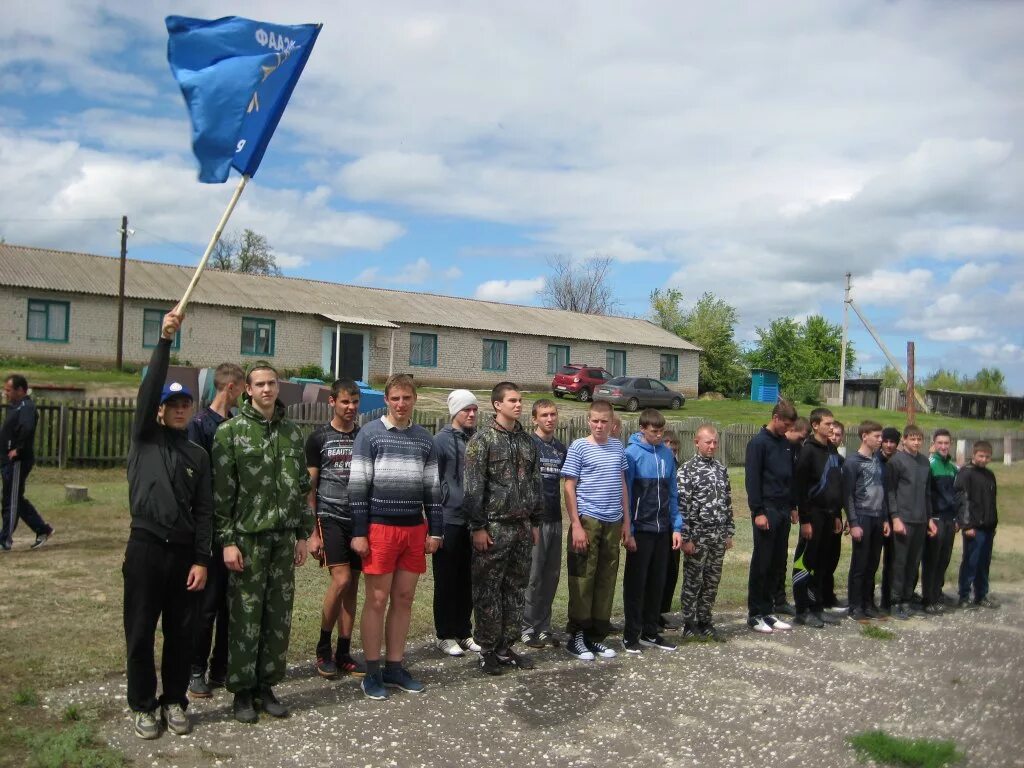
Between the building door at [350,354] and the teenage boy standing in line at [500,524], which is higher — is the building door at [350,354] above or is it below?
above

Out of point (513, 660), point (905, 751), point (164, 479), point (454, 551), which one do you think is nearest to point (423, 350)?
point (454, 551)

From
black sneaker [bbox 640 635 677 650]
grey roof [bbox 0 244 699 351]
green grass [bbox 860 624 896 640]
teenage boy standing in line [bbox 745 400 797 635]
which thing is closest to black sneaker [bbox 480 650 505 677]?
black sneaker [bbox 640 635 677 650]

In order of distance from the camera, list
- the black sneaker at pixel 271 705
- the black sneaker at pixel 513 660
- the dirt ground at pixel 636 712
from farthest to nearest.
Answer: the black sneaker at pixel 513 660, the black sneaker at pixel 271 705, the dirt ground at pixel 636 712

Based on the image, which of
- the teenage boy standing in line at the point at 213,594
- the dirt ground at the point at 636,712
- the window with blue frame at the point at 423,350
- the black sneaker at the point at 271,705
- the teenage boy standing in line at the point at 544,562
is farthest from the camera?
the window with blue frame at the point at 423,350

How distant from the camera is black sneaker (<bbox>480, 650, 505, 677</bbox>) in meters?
6.09

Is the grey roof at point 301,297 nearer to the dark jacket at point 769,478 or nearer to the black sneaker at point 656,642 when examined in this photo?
the dark jacket at point 769,478

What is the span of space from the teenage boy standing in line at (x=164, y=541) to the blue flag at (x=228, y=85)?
134 centimetres

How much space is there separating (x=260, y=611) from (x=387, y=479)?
3.41ft

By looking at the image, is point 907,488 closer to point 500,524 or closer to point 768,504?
point 768,504

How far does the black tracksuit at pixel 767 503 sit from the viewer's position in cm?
768

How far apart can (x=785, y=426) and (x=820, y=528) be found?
1054mm

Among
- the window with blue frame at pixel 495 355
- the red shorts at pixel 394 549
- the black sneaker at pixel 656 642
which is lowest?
the black sneaker at pixel 656 642

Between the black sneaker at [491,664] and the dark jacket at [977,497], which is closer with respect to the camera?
the black sneaker at [491,664]

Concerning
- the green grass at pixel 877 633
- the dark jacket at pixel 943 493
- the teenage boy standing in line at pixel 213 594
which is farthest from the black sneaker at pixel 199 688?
the dark jacket at pixel 943 493
